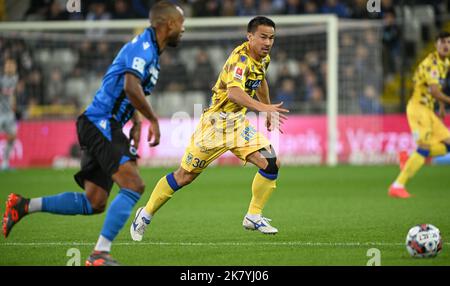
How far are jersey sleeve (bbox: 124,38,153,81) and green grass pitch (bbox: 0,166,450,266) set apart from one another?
5.41ft

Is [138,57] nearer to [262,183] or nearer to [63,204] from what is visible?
[63,204]

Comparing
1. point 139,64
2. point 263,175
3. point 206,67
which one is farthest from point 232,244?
point 206,67

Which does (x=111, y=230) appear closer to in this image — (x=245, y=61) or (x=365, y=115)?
(x=245, y=61)

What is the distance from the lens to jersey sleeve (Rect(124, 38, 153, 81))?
665 centimetres

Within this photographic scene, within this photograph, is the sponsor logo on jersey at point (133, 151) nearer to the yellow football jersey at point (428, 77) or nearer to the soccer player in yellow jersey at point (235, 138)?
the soccer player in yellow jersey at point (235, 138)

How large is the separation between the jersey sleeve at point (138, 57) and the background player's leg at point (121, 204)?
761 millimetres

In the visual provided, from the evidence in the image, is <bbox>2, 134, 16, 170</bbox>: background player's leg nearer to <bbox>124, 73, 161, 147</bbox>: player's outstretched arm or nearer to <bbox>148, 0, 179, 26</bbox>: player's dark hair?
<bbox>148, 0, 179, 26</bbox>: player's dark hair

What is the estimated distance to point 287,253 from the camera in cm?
740

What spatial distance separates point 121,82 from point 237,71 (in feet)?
6.51

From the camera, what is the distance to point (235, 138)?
28.8 feet
